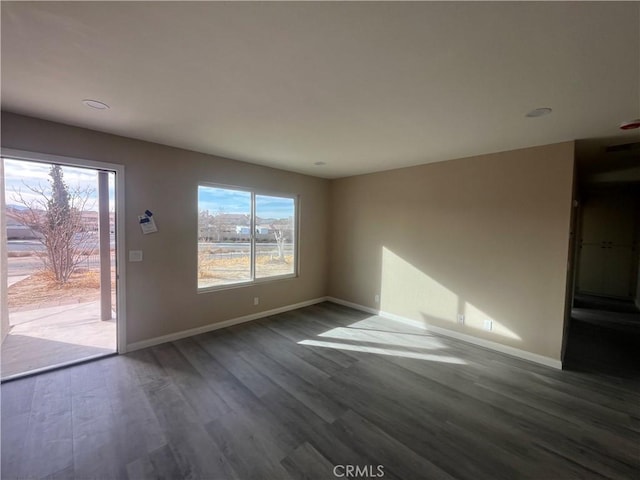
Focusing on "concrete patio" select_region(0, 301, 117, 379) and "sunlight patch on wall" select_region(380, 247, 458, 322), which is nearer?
"concrete patio" select_region(0, 301, 117, 379)

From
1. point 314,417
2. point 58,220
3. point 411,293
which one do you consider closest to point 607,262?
point 411,293

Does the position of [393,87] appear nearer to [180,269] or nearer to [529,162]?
[529,162]

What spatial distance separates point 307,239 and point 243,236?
4.35ft

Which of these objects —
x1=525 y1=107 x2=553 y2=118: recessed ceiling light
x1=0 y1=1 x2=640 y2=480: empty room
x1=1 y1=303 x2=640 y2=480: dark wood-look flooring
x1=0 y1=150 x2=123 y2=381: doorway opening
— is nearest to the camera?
x1=0 y1=1 x2=640 y2=480: empty room

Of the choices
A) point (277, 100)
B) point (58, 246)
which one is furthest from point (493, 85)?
point (58, 246)

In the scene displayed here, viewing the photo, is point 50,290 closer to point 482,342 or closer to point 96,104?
point 96,104

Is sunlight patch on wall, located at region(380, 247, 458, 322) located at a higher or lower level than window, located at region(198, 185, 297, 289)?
lower

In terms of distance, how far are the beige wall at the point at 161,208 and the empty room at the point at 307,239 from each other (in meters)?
0.02

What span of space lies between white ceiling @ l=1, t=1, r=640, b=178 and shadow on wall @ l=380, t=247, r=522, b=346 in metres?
2.17

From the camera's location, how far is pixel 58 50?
1.53 meters

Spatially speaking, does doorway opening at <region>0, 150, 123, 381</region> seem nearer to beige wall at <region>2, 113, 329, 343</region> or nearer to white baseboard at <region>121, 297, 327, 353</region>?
beige wall at <region>2, 113, 329, 343</region>

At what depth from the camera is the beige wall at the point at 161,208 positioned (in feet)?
8.84

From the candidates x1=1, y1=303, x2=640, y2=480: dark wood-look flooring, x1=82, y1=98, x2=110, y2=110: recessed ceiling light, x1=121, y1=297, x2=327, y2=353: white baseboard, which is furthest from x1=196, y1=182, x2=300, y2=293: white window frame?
x1=82, y1=98, x2=110, y2=110: recessed ceiling light

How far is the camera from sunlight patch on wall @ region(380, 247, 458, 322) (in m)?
3.86
